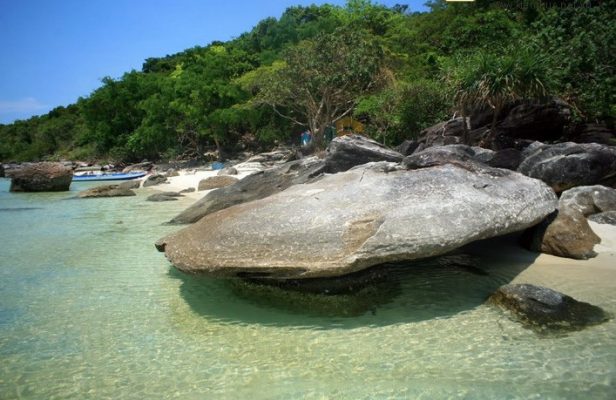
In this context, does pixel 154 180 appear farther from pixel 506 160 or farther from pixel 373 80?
pixel 506 160

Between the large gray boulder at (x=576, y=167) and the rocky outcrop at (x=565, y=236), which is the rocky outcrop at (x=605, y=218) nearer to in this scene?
the rocky outcrop at (x=565, y=236)

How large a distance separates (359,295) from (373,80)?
22.1m

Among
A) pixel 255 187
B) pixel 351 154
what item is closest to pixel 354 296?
pixel 255 187

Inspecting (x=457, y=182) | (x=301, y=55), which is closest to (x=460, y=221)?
(x=457, y=182)

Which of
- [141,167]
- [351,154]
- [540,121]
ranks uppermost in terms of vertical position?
[540,121]

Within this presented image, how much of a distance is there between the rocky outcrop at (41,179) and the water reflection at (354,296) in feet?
64.7

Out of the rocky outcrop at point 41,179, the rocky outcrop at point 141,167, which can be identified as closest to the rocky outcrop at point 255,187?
the rocky outcrop at point 41,179

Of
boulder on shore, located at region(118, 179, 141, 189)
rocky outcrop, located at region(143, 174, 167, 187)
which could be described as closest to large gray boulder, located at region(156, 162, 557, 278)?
boulder on shore, located at region(118, 179, 141, 189)

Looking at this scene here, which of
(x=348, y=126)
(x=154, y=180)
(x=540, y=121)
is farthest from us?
(x=348, y=126)

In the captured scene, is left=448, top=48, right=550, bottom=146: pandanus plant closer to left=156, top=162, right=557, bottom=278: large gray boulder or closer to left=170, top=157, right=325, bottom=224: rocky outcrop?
left=170, top=157, right=325, bottom=224: rocky outcrop

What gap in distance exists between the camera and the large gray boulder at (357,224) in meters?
4.88

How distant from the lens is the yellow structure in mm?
30734

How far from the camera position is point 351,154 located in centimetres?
1136

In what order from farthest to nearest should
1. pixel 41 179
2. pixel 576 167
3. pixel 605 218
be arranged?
pixel 41 179 < pixel 576 167 < pixel 605 218
